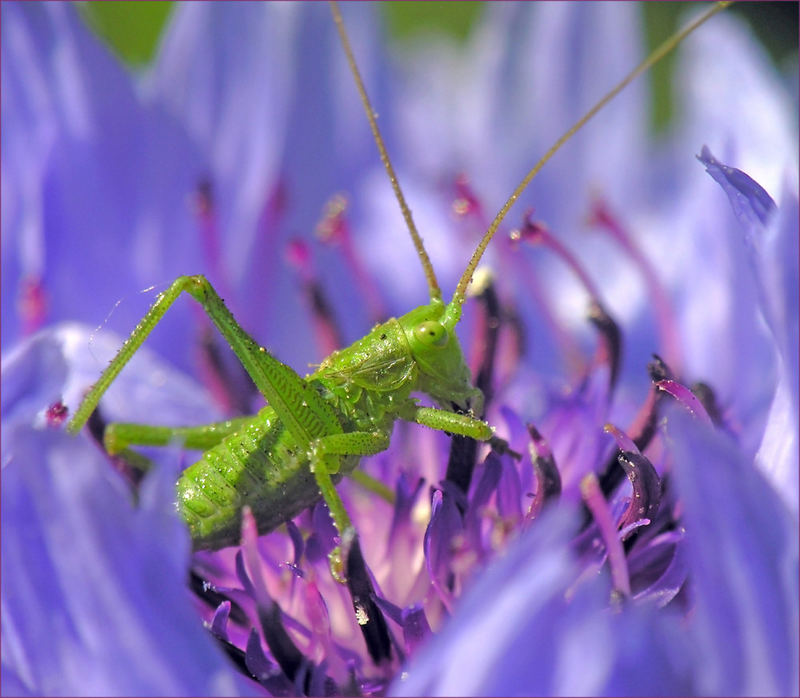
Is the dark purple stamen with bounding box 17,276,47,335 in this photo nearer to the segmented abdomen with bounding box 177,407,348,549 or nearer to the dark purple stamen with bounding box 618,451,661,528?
the segmented abdomen with bounding box 177,407,348,549

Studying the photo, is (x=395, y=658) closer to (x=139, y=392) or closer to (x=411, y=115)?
(x=139, y=392)

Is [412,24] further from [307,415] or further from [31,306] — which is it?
[307,415]

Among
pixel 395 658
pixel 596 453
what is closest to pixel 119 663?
pixel 395 658

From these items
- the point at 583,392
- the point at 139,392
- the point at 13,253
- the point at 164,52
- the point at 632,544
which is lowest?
the point at 632,544

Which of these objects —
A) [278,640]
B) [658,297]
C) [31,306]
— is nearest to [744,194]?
[278,640]

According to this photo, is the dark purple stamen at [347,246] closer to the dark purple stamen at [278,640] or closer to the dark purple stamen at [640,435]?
the dark purple stamen at [640,435]
